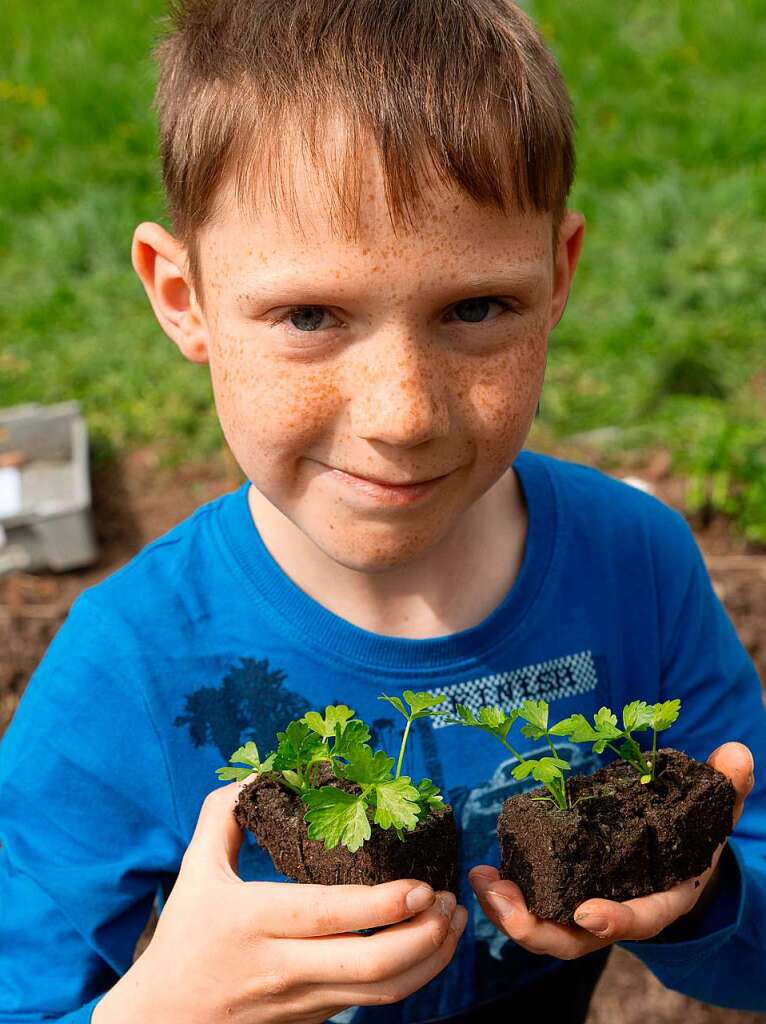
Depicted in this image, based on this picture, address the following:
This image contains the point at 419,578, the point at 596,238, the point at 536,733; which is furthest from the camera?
the point at 596,238

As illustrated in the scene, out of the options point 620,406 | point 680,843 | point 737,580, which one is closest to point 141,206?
point 620,406

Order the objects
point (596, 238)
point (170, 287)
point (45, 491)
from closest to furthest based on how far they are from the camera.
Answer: point (170, 287) < point (45, 491) < point (596, 238)

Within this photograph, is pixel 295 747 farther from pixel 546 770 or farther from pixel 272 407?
pixel 272 407

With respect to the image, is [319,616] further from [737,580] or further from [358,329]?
[737,580]

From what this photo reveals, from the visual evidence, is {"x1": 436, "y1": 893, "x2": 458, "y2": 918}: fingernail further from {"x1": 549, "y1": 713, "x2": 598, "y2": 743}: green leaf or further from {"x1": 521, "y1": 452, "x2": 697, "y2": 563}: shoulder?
{"x1": 521, "y1": 452, "x2": 697, "y2": 563}: shoulder

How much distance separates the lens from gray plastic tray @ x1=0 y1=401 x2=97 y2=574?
496 cm

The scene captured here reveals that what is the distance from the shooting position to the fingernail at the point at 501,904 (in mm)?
1692

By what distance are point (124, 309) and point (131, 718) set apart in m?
5.01

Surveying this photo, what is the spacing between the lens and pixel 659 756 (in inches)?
71.9

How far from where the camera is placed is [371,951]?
5.05ft

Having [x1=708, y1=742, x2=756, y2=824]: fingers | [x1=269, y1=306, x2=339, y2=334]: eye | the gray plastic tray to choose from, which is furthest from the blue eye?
the gray plastic tray

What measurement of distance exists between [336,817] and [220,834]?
27cm

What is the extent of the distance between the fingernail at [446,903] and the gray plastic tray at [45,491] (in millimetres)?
3557

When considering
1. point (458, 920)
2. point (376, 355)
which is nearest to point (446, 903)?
point (458, 920)
